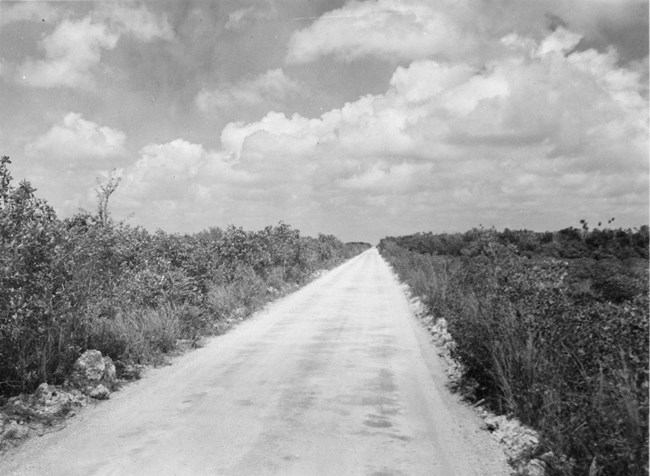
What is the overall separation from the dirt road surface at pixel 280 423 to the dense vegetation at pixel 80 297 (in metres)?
1.04

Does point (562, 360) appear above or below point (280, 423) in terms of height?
above

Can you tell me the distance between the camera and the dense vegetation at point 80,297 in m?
6.84

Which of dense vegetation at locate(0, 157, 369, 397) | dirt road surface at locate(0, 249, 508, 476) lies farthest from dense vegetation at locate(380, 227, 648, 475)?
dense vegetation at locate(0, 157, 369, 397)

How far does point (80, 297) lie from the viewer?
8.10m

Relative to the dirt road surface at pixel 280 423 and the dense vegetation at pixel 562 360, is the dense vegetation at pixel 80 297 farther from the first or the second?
the dense vegetation at pixel 562 360

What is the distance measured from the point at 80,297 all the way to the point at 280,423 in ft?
13.7

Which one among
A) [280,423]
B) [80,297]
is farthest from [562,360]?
[80,297]

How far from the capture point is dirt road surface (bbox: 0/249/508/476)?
16.0 feet

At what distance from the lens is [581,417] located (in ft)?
15.5

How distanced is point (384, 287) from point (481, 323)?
57.4 feet

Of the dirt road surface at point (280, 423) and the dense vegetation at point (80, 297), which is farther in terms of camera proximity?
the dense vegetation at point (80, 297)

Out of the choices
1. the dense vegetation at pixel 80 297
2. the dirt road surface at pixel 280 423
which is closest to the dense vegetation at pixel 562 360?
the dirt road surface at pixel 280 423

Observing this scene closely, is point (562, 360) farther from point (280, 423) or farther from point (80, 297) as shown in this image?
point (80, 297)

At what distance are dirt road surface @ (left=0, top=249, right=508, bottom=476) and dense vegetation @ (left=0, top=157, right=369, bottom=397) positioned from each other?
3.42 ft
